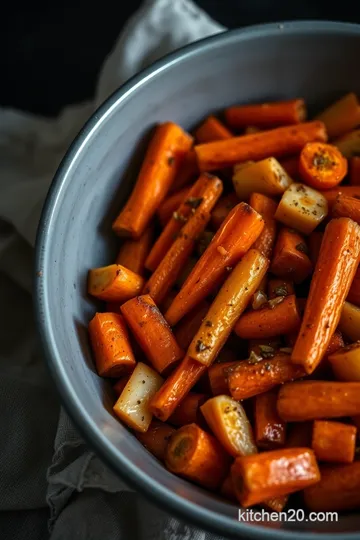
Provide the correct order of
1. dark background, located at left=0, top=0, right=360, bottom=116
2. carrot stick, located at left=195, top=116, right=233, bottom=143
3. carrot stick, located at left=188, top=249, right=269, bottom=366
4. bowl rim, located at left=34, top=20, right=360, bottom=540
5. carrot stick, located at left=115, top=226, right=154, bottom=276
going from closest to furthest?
bowl rim, located at left=34, top=20, right=360, bottom=540 < carrot stick, located at left=188, top=249, right=269, bottom=366 < carrot stick, located at left=115, top=226, right=154, bottom=276 < carrot stick, located at left=195, top=116, right=233, bottom=143 < dark background, located at left=0, top=0, right=360, bottom=116

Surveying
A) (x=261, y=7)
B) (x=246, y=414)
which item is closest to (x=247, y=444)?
(x=246, y=414)

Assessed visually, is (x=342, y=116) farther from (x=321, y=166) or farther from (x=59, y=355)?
(x=59, y=355)

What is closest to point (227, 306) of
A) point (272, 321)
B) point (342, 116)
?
point (272, 321)

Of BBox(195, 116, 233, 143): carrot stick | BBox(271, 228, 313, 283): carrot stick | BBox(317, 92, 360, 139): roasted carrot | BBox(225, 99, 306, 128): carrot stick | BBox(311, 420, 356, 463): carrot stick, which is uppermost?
BBox(317, 92, 360, 139): roasted carrot

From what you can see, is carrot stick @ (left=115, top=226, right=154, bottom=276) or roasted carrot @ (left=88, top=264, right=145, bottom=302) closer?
roasted carrot @ (left=88, top=264, right=145, bottom=302)

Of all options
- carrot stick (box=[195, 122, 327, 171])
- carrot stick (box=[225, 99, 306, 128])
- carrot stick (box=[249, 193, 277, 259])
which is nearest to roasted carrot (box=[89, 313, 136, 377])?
carrot stick (box=[249, 193, 277, 259])

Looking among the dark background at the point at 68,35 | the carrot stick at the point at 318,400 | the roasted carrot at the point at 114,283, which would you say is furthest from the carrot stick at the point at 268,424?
the dark background at the point at 68,35

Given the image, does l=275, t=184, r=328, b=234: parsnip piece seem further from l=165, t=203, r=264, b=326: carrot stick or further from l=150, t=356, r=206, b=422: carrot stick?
l=150, t=356, r=206, b=422: carrot stick
